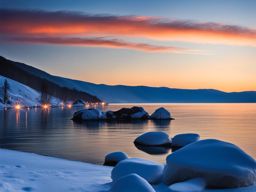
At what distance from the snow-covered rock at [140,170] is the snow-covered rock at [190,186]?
164 cm

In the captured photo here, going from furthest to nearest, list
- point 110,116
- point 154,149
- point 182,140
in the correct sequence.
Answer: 1. point 110,116
2. point 182,140
3. point 154,149

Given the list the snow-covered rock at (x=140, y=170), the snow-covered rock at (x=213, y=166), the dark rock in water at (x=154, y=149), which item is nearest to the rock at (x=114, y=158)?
the dark rock in water at (x=154, y=149)

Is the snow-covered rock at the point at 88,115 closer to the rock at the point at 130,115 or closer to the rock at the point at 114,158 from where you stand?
the rock at the point at 130,115

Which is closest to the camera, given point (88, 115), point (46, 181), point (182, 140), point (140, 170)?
point (46, 181)

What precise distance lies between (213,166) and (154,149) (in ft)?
72.5

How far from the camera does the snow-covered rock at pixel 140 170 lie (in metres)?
13.4

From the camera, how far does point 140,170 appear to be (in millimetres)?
13539

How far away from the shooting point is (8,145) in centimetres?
3475

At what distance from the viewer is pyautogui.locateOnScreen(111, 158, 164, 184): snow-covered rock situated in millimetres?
13406

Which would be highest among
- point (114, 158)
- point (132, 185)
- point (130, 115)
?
point (132, 185)

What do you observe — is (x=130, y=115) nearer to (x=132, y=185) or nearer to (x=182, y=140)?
(x=182, y=140)

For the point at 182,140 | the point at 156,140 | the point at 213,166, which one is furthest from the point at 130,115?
the point at 213,166

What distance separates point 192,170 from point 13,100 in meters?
177

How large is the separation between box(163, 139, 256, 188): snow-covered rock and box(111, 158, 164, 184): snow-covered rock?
0.39m
